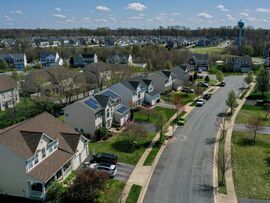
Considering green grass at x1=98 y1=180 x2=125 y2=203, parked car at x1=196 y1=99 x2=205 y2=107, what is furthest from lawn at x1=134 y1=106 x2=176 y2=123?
green grass at x1=98 y1=180 x2=125 y2=203

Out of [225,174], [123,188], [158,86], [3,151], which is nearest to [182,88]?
[158,86]

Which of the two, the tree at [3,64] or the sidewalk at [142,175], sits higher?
the tree at [3,64]

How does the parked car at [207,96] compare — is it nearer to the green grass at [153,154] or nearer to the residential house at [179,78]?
the residential house at [179,78]

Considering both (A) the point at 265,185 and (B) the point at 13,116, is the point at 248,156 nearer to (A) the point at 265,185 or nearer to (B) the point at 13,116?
(A) the point at 265,185

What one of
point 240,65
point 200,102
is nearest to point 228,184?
point 200,102

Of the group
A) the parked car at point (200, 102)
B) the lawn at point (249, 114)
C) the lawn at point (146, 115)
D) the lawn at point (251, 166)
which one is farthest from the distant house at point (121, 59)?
the lawn at point (251, 166)

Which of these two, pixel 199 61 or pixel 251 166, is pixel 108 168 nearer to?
pixel 251 166
